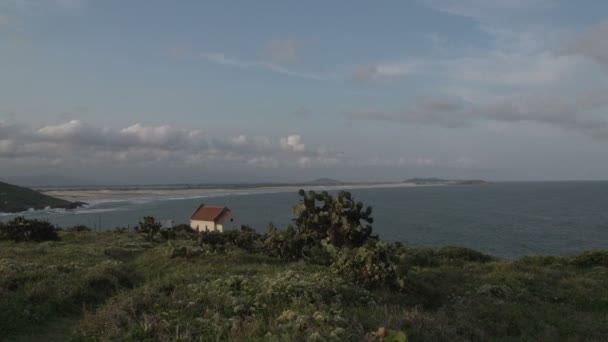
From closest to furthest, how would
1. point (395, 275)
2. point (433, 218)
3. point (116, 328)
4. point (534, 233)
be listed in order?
1. point (116, 328)
2. point (395, 275)
3. point (534, 233)
4. point (433, 218)

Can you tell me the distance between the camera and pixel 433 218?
86.6 meters

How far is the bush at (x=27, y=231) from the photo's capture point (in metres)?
27.3

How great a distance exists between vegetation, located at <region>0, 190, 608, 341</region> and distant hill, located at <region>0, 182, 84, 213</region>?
125170mm

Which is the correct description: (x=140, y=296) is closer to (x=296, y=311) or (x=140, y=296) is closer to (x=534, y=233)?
(x=296, y=311)

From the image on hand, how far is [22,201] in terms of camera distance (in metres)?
131

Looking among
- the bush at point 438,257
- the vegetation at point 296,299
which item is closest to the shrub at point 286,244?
the vegetation at point 296,299

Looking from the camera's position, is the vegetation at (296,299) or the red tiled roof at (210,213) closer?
the vegetation at (296,299)

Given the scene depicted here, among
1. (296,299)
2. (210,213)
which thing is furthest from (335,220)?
(210,213)

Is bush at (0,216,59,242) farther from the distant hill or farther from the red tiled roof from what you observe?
the distant hill

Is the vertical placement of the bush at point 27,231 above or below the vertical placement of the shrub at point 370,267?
below

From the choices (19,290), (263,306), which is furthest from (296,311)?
(19,290)

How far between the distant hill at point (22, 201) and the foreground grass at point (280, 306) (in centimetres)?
12855

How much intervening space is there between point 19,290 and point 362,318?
9.58 m

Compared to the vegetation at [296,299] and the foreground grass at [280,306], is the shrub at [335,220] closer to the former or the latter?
the vegetation at [296,299]
